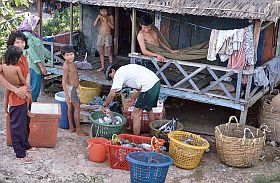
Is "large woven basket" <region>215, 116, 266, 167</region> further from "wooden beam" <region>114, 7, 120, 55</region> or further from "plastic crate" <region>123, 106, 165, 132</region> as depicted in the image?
"wooden beam" <region>114, 7, 120, 55</region>

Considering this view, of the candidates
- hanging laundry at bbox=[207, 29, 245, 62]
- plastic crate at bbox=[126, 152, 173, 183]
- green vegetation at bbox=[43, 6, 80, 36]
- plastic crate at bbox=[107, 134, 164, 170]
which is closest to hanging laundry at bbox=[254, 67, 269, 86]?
hanging laundry at bbox=[207, 29, 245, 62]

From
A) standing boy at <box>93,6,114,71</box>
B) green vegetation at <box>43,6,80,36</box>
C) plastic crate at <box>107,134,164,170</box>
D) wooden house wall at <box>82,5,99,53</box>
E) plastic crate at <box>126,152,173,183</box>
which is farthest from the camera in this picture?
green vegetation at <box>43,6,80,36</box>

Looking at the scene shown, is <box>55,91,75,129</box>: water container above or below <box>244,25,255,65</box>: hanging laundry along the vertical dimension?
below

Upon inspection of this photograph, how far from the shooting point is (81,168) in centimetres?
684

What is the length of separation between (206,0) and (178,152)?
284 centimetres

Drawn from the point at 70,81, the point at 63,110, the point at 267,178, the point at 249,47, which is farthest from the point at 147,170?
the point at 249,47

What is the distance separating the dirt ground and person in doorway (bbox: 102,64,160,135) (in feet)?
3.03

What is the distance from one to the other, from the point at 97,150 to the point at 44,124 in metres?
0.96

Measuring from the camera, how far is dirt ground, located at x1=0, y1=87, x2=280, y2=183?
21.4ft

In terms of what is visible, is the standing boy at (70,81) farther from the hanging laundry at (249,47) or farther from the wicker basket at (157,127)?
the hanging laundry at (249,47)

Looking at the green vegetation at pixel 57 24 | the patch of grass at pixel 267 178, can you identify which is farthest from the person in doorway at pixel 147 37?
the green vegetation at pixel 57 24

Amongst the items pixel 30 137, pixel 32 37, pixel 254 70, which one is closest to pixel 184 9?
pixel 254 70

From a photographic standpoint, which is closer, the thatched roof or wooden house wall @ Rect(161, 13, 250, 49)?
the thatched roof

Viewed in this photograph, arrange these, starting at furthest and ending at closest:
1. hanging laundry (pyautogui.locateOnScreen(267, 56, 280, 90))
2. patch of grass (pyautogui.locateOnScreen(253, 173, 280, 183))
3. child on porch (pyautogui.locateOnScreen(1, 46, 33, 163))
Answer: hanging laundry (pyautogui.locateOnScreen(267, 56, 280, 90)) → patch of grass (pyautogui.locateOnScreen(253, 173, 280, 183)) → child on porch (pyautogui.locateOnScreen(1, 46, 33, 163))
